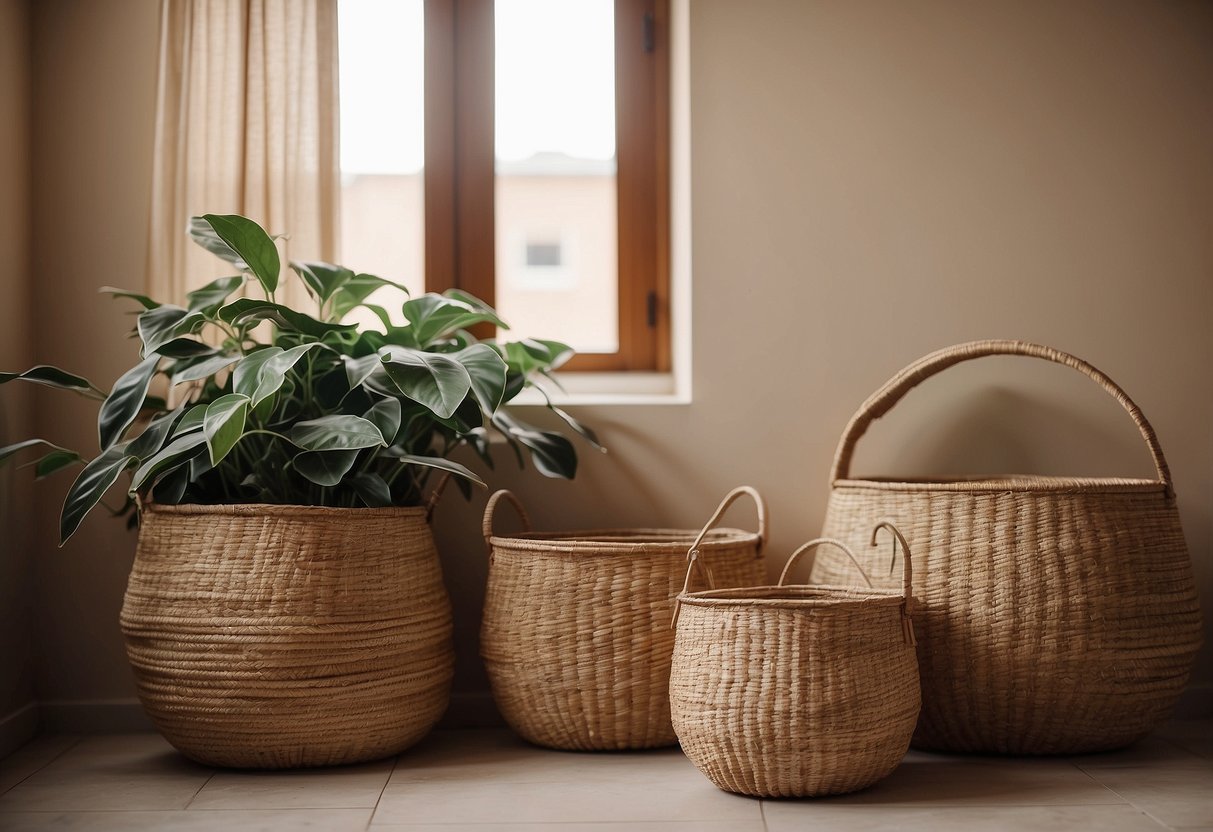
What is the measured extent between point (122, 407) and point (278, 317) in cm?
27

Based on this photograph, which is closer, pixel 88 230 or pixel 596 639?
pixel 596 639

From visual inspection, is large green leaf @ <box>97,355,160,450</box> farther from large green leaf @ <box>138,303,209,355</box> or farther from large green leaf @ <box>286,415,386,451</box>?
large green leaf @ <box>286,415,386,451</box>

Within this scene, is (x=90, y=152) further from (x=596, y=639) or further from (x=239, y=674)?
(x=596, y=639)

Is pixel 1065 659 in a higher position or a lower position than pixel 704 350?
lower

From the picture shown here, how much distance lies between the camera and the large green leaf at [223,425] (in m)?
1.43

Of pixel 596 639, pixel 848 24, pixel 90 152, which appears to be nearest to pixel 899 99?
pixel 848 24

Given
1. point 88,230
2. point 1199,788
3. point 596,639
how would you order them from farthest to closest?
point 88,230 < point 596,639 < point 1199,788

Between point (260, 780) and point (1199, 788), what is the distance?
1.42m

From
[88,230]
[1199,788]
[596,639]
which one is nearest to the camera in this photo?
[1199,788]

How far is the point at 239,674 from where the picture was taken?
1604mm

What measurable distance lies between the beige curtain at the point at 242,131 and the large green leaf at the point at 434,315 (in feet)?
1.10

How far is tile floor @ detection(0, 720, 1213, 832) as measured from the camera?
1.42m

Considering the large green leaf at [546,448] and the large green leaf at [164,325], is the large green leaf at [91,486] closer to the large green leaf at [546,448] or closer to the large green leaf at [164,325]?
the large green leaf at [164,325]

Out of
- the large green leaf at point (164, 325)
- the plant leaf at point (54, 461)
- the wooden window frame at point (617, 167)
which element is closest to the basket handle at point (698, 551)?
the wooden window frame at point (617, 167)
